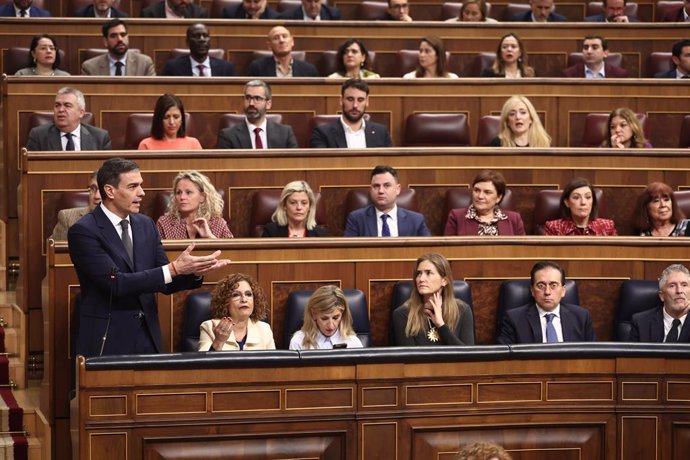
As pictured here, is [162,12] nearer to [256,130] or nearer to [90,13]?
[90,13]

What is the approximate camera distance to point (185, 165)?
13.6 ft

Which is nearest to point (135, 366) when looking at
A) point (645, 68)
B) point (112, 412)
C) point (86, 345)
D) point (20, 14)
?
point (112, 412)

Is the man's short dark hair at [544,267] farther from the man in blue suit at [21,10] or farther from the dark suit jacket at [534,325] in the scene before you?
the man in blue suit at [21,10]

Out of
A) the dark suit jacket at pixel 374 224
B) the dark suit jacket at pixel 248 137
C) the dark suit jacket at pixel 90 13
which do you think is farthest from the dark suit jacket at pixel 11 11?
the dark suit jacket at pixel 374 224

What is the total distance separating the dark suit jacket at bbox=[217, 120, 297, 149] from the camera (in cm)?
452

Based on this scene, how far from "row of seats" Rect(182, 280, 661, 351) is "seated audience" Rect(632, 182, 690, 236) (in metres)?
0.50

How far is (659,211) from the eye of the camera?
4090mm

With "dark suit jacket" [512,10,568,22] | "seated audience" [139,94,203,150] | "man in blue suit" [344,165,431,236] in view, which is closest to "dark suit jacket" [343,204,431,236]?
"man in blue suit" [344,165,431,236]

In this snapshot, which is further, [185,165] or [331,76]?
[331,76]

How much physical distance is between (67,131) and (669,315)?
2.05 meters

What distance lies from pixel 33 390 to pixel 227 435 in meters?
1.22

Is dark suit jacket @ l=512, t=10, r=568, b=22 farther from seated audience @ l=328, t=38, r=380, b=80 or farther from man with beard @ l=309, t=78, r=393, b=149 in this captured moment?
man with beard @ l=309, t=78, r=393, b=149

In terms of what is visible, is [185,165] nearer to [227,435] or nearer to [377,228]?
[377,228]

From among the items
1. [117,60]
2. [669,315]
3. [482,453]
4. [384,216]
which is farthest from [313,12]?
[482,453]
